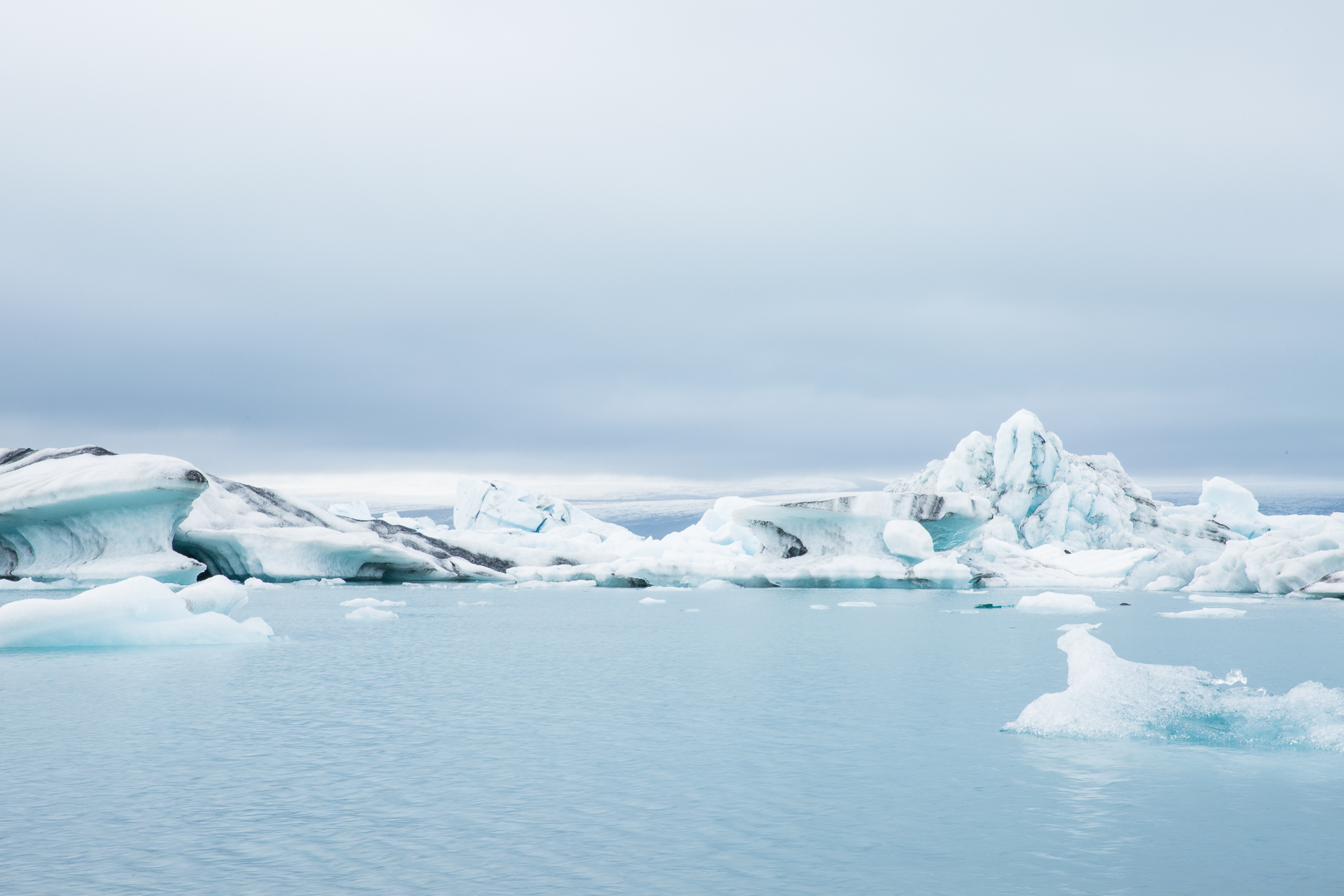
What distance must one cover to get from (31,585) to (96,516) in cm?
229

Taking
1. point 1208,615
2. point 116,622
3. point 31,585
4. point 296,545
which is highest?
point 296,545

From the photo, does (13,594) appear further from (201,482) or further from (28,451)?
(28,451)

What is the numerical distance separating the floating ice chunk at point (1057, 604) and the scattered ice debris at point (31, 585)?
22.4 m

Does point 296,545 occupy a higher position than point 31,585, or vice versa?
point 296,545

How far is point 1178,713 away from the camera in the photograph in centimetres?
691

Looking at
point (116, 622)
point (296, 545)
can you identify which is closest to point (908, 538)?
point (296, 545)

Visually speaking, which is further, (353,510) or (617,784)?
(353,510)

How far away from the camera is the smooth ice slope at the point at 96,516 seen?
23.9 meters

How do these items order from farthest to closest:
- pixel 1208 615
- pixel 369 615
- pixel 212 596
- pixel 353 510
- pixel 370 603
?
1. pixel 353 510
2. pixel 370 603
3. pixel 1208 615
4. pixel 369 615
5. pixel 212 596

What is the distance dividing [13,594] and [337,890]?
2420 centimetres

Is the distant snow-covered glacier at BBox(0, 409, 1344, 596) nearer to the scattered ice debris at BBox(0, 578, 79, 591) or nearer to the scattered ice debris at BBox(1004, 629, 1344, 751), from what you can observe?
the scattered ice debris at BBox(0, 578, 79, 591)

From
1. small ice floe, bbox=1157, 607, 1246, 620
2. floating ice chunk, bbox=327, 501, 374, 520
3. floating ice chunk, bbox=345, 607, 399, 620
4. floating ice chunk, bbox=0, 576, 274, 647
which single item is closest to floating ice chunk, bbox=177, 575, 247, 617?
floating ice chunk, bbox=0, 576, 274, 647

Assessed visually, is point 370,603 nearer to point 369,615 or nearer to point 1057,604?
point 369,615

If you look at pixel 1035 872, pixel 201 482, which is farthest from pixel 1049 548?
pixel 1035 872
